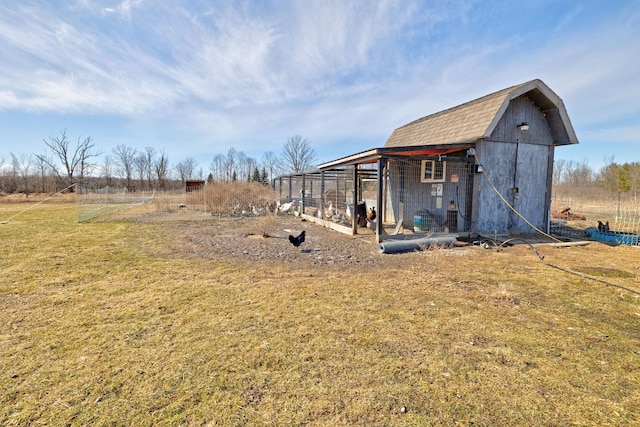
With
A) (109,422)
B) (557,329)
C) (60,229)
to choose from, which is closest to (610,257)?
(557,329)

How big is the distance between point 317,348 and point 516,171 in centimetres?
982

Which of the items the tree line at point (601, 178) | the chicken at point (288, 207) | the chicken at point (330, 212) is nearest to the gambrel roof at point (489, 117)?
the chicken at point (330, 212)

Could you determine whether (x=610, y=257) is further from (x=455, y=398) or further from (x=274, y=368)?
(x=274, y=368)

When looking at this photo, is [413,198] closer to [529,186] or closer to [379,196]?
[529,186]

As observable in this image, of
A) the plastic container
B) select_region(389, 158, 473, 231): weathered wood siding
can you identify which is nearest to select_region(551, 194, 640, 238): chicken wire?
select_region(389, 158, 473, 231): weathered wood siding

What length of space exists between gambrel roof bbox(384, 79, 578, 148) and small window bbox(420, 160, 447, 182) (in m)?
0.80

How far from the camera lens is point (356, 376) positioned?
97.7 inches

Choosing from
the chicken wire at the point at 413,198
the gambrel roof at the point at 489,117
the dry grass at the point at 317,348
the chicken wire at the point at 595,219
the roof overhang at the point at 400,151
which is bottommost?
the dry grass at the point at 317,348

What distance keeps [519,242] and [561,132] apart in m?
4.39

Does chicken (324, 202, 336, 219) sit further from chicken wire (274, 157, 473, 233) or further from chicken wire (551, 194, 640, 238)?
chicken wire (551, 194, 640, 238)

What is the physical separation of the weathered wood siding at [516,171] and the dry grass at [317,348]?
4180 millimetres

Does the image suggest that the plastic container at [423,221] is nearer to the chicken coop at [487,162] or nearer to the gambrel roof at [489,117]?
the chicken coop at [487,162]

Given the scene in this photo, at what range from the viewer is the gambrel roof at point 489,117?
8.48 metres

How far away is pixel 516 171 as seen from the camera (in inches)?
375
